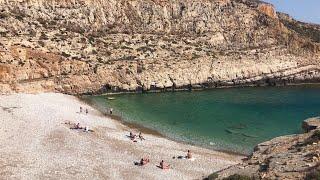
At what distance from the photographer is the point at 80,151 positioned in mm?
36031

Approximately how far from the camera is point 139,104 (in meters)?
62.8

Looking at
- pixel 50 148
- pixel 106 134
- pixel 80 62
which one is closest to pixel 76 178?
pixel 50 148

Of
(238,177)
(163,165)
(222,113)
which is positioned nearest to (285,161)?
(238,177)

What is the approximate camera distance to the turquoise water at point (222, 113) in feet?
150

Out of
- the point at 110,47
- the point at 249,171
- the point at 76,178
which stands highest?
the point at 110,47

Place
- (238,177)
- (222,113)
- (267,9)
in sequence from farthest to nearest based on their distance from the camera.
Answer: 1. (267,9)
2. (222,113)
3. (238,177)

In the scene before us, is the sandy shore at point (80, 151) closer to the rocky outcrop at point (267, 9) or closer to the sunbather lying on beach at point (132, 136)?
the sunbather lying on beach at point (132, 136)

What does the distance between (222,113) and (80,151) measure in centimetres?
2592

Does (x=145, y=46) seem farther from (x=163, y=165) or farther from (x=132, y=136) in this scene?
(x=163, y=165)

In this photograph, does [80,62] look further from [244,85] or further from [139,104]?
[244,85]

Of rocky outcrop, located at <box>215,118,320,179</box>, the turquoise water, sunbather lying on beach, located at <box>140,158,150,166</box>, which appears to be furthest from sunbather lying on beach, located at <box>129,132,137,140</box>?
rocky outcrop, located at <box>215,118,320,179</box>

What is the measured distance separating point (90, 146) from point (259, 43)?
64.5 m

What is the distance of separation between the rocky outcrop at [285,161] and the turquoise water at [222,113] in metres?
21.7

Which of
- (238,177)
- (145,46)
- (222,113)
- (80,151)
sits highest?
(145,46)
